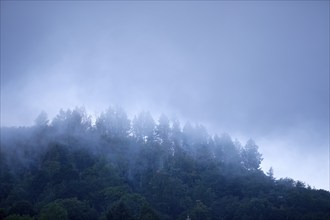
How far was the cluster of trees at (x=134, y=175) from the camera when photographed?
81438 mm

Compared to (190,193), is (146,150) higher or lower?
higher

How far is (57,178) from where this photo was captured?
3639 inches

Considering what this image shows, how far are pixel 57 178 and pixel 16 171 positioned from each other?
14106 millimetres

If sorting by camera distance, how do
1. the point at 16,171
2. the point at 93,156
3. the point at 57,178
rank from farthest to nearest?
the point at 93,156
the point at 16,171
the point at 57,178

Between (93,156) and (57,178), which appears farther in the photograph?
(93,156)

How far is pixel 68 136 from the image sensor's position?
4473 inches

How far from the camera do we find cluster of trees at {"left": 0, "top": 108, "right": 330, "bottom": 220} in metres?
81.4

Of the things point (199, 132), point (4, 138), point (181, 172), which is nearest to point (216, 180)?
point (181, 172)

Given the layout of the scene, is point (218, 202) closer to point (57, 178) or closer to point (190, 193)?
point (190, 193)

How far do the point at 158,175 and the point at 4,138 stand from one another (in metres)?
46.2

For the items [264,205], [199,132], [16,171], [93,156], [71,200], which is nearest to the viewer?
[71,200]

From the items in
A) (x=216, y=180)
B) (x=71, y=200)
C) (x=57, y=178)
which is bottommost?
(x=71, y=200)

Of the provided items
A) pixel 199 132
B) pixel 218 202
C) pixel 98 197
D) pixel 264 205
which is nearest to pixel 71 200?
pixel 98 197

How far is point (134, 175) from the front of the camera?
105 meters
